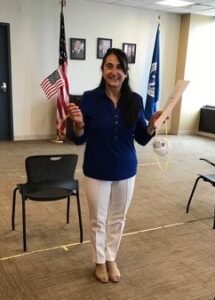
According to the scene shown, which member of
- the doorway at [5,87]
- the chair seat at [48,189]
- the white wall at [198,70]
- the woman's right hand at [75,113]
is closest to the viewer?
the woman's right hand at [75,113]

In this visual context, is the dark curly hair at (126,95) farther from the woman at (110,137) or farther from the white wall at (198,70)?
the white wall at (198,70)

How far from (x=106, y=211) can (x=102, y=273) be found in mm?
441

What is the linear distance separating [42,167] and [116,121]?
83 centimetres

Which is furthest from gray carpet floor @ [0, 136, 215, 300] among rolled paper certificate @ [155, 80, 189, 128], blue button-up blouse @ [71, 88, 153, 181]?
rolled paper certificate @ [155, 80, 189, 128]

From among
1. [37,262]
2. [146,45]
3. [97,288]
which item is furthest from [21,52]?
[97,288]

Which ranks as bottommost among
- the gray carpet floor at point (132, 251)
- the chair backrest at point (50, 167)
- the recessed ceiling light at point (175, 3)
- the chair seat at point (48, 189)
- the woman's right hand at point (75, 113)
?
the gray carpet floor at point (132, 251)

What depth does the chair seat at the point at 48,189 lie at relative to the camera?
8.00ft

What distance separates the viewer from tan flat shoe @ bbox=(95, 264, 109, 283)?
7.13ft

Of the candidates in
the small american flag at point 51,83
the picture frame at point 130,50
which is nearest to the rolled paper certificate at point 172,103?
the small american flag at point 51,83

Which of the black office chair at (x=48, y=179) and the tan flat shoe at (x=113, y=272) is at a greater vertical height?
the black office chair at (x=48, y=179)

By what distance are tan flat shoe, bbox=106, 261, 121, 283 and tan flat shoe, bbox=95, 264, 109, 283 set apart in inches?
1.2

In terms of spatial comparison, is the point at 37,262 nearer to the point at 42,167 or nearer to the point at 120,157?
the point at 42,167

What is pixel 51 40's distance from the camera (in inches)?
249

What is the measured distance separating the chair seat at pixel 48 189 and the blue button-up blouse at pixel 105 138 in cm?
55
